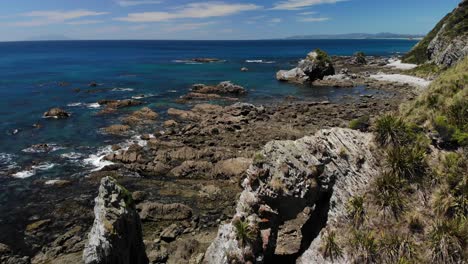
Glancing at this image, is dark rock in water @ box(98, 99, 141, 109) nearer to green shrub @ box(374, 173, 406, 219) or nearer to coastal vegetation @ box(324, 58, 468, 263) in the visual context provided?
coastal vegetation @ box(324, 58, 468, 263)

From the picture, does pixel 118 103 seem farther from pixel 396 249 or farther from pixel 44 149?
pixel 396 249

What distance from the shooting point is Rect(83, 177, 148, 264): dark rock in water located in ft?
52.5

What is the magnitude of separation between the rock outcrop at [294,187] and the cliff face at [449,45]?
A: 208 feet

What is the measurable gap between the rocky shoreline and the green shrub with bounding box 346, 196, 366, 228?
496 centimetres

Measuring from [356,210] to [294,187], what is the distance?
2.96m

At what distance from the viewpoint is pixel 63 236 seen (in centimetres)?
2336

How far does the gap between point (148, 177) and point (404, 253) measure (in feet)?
81.8

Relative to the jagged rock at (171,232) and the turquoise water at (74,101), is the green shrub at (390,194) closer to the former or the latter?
Answer: the jagged rock at (171,232)

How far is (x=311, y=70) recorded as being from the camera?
303 ft

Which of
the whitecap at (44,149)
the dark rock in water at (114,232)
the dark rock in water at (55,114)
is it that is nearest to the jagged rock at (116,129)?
the whitecap at (44,149)

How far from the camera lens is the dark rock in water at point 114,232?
1599 centimetres

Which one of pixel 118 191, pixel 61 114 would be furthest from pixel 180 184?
pixel 61 114

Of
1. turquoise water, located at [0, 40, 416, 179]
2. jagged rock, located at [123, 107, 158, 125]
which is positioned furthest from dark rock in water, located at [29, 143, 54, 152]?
jagged rock, located at [123, 107, 158, 125]

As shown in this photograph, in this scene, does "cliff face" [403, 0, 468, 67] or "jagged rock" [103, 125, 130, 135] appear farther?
"cliff face" [403, 0, 468, 67]
